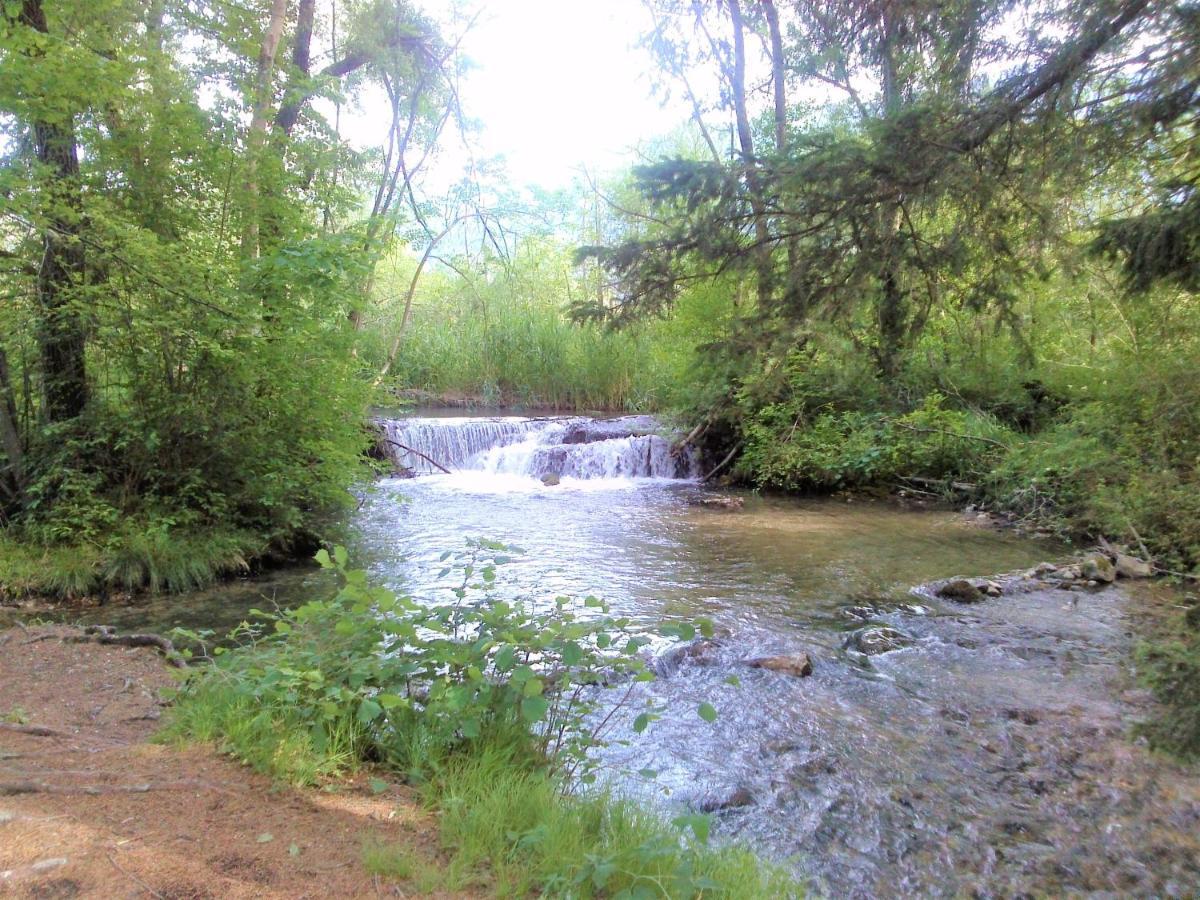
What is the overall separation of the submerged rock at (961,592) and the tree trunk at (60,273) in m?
7.65

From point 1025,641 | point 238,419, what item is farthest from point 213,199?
point 1025,641

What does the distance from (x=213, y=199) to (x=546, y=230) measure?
51.5 ft

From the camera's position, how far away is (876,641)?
562cm

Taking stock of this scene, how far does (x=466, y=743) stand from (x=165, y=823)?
3.54ft

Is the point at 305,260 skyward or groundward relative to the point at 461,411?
skyward

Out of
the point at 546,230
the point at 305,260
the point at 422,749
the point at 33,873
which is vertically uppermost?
the point at 546,230

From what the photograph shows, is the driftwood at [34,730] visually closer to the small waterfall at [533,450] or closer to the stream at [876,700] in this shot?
the stream at [876,700]

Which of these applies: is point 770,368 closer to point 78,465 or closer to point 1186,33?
point 1186,33

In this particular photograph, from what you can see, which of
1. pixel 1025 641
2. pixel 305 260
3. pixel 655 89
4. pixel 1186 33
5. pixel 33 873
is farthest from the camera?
pixel 655 89

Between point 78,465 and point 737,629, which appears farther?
point 78,465

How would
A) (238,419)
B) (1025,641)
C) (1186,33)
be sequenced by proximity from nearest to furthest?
1. (1186,33)
2. (1025,641)
3. (238,419)

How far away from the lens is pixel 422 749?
9.75 feet

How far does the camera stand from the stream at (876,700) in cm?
319

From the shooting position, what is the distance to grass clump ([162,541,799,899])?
7.48 ft
